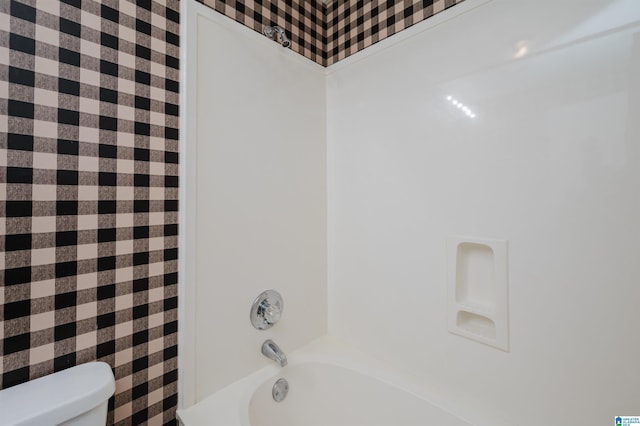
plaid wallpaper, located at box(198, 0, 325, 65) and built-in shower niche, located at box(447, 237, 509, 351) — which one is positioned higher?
plaid wallpaper, located at box(198, 0, 325, 65)

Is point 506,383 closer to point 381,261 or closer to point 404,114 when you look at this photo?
Result: point 381,261

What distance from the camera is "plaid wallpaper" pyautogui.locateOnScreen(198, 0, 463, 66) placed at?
3.86ft

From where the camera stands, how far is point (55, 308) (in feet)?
Result: 2.57

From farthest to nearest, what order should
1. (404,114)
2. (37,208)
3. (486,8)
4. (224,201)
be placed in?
(404,114)
(224,201)
(486,8)
(37,208)

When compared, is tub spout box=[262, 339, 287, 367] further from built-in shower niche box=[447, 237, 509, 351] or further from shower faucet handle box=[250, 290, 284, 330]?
built-in shower niche box=[447, 237, 509, 351]

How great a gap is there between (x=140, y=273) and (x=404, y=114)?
1239mm

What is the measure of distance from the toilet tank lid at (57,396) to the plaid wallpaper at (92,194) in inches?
1.9

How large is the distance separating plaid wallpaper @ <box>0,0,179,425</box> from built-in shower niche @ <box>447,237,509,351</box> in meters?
1.08

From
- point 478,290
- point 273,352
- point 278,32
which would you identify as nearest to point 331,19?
point 278,32

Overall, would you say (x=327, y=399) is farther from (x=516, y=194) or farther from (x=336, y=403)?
(x=516, y=194)

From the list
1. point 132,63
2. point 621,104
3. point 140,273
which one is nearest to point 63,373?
point 140,273

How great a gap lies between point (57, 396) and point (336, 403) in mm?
1075

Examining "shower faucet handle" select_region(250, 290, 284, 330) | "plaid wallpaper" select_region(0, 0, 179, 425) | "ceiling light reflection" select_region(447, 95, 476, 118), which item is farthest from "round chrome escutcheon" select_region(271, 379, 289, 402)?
"ceiling light reflection" select_region(447, 95, 476, 118)

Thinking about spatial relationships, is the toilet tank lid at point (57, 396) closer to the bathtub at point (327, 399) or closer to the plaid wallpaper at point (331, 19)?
the bathtub at point (327, 399)
